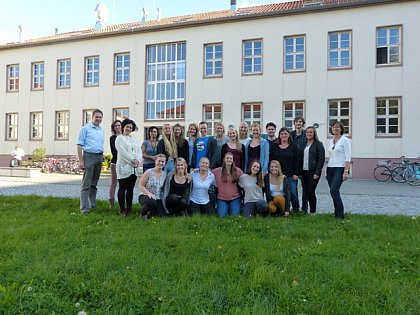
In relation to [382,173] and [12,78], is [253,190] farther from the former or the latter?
[12,78]

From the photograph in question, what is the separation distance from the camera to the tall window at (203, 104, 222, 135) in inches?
996

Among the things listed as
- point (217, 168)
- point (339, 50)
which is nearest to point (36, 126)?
point (339, 50)

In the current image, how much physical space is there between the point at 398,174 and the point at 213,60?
12.8 meters

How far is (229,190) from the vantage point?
7410 mm

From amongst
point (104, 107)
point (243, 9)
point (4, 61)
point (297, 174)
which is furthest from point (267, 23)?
point (4, 61)

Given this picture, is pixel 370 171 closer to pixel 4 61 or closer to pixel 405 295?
pixel 405 295

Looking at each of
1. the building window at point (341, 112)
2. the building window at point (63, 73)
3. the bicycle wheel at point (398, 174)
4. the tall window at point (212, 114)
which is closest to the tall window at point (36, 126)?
the building window at point (63, 73)

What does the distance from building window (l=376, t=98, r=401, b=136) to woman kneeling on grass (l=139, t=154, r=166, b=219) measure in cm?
1754

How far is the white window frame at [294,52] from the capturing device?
23422 millimetres

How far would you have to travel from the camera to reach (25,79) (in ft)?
102

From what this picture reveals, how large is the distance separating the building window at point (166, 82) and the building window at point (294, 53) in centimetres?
678

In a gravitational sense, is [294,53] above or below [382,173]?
above

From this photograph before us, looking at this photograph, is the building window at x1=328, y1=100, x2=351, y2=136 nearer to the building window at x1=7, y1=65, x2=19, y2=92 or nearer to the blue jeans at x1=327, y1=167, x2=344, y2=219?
the blue jeans at x1=327, y1=167, x2=344, y2=219

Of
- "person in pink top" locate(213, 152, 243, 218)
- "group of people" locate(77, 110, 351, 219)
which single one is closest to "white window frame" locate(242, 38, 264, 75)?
"group of people" locate(77, 110, 351, 219)
